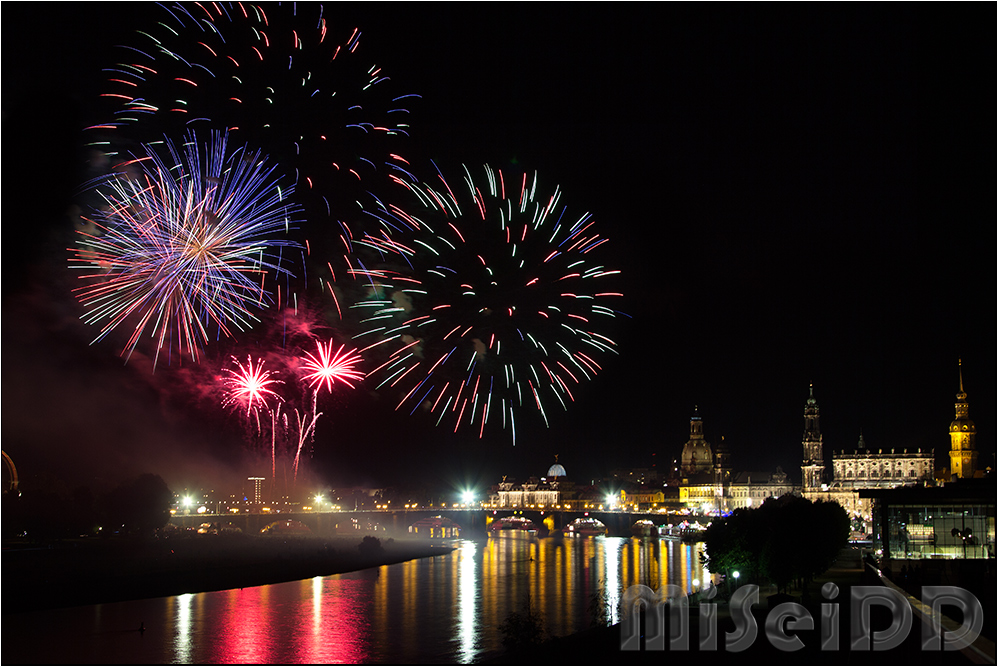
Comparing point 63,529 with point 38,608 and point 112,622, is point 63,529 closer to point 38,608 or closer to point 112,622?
point 38,608

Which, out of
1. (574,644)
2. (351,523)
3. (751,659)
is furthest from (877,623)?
(351,523)

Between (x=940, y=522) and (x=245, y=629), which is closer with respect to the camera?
(x=245, y=629)

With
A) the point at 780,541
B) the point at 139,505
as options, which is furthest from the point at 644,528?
the point at 780,541

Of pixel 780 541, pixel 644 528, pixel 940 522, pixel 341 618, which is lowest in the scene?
pixel 644 528

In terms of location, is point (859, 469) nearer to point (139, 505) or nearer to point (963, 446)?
point (963, 446)

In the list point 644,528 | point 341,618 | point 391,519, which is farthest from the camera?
point 391,519

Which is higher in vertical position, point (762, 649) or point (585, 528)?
point (762, 649)

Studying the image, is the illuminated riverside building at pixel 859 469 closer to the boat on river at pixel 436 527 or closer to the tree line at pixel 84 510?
the boat on river at pixel 436 527
